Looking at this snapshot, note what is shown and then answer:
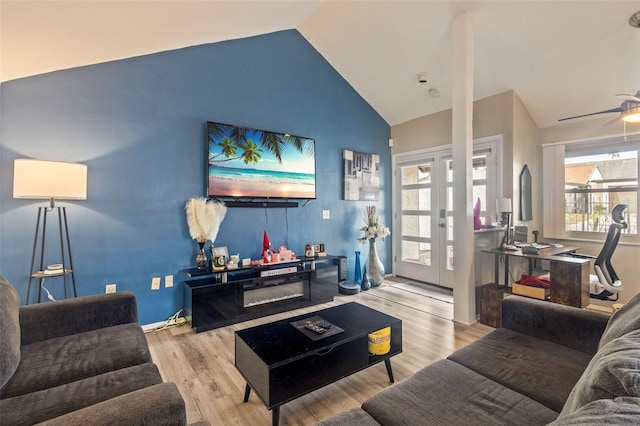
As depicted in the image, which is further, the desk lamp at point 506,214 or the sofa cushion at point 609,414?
the desk lamp at point 506,214

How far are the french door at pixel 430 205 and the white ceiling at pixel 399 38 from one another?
0.83m

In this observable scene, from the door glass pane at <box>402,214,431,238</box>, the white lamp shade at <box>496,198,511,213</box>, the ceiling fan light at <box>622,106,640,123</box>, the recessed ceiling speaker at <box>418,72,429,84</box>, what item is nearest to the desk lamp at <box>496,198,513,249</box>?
the white lamp shade at <box>496,198,511,213</box>

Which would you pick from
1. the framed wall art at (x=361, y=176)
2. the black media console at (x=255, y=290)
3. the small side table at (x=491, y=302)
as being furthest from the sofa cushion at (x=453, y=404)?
the framed wall art at (x=361, y=176)

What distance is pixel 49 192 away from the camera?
2.19m

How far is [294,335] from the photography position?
1.85 metres

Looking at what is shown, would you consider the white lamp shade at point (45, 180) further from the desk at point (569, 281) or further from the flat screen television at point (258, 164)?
the desk at point (569, 281)

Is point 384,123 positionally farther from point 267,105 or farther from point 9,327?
point 9,327

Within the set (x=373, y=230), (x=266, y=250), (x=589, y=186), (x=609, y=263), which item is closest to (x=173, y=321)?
(x=266, y=250)

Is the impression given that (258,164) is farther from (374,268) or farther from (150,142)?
(374,268)

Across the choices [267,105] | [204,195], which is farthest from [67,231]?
[267,105]

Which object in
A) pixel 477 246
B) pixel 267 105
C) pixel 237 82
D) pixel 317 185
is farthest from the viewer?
pixel 317 185

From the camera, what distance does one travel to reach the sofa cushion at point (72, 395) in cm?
110

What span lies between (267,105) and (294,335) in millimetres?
2900

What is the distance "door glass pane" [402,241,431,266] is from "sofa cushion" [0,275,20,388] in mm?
4512
